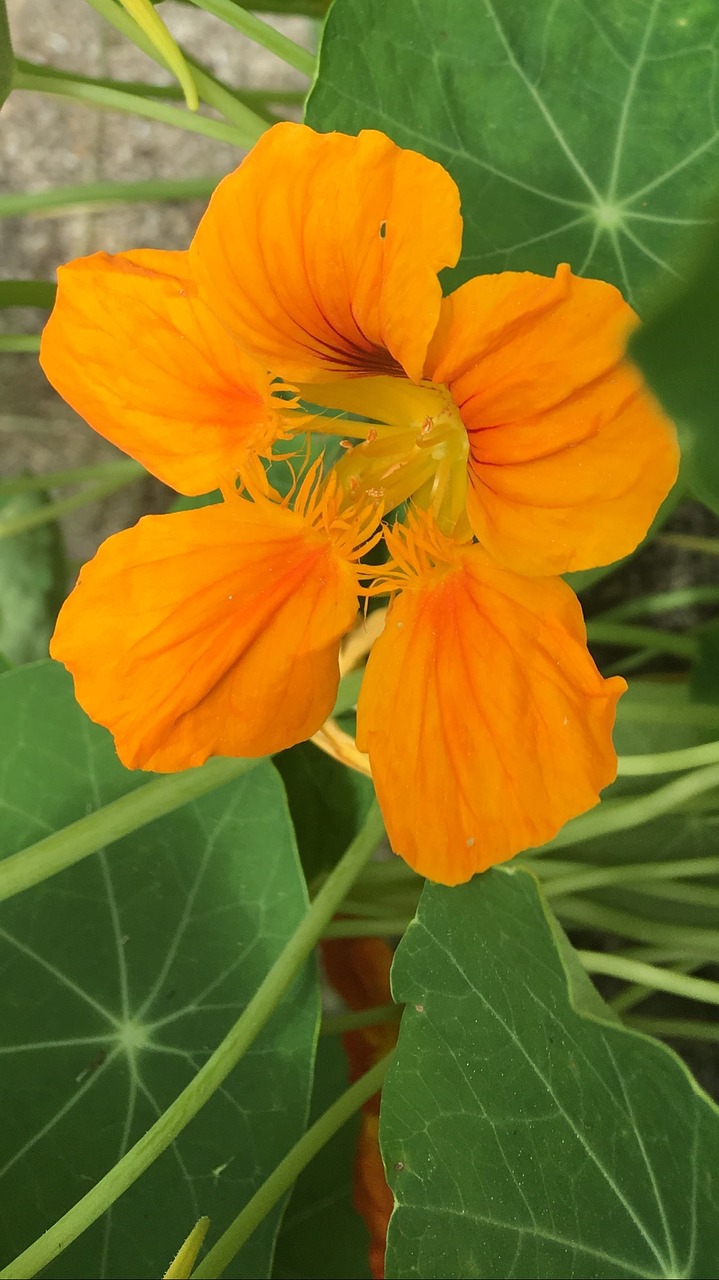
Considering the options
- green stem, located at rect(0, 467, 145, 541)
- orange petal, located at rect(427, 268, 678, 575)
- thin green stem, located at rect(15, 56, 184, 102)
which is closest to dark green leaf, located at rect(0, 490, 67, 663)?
green stem, located at rect(0, 467, 145, 541)

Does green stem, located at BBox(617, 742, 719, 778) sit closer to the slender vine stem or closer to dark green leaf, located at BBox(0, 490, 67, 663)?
the slender vine stem

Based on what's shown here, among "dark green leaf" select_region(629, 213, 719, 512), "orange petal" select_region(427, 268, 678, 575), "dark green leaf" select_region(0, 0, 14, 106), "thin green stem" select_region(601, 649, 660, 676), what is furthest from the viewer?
"thin green stem" select_region(601, 649, 660, 676)

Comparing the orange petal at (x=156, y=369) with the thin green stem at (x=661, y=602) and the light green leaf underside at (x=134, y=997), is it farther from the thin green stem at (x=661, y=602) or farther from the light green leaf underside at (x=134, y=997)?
the thin green stem at (x=661, y=602)

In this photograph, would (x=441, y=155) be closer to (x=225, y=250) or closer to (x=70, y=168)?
(x=225, y=250)

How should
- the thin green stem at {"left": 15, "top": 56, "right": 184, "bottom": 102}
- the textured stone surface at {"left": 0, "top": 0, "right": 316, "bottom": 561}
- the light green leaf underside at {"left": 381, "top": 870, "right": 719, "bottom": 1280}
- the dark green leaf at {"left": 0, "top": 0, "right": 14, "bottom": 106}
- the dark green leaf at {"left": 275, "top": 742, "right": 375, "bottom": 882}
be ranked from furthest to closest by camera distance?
1. the textured stone surface at {"left": 0, "top": 0, "right": 316, "bottom": 561}
2. the dark green leaf at {"left": 275, "top": 742, "right": 375, "bottom": 882}
3. the thin green stem at {"left": 15, "top": 56, "right": 184, "bottom": 102}
4. the dark green leaf at {"left": 0, "top": 0, "right": 14, "bottom": 106}
5. the light green leaf underside at {"left": 381, "top": 870, "right": 719, "bottom": 1280}

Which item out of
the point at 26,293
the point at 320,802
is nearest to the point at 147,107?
the point at 26,293
